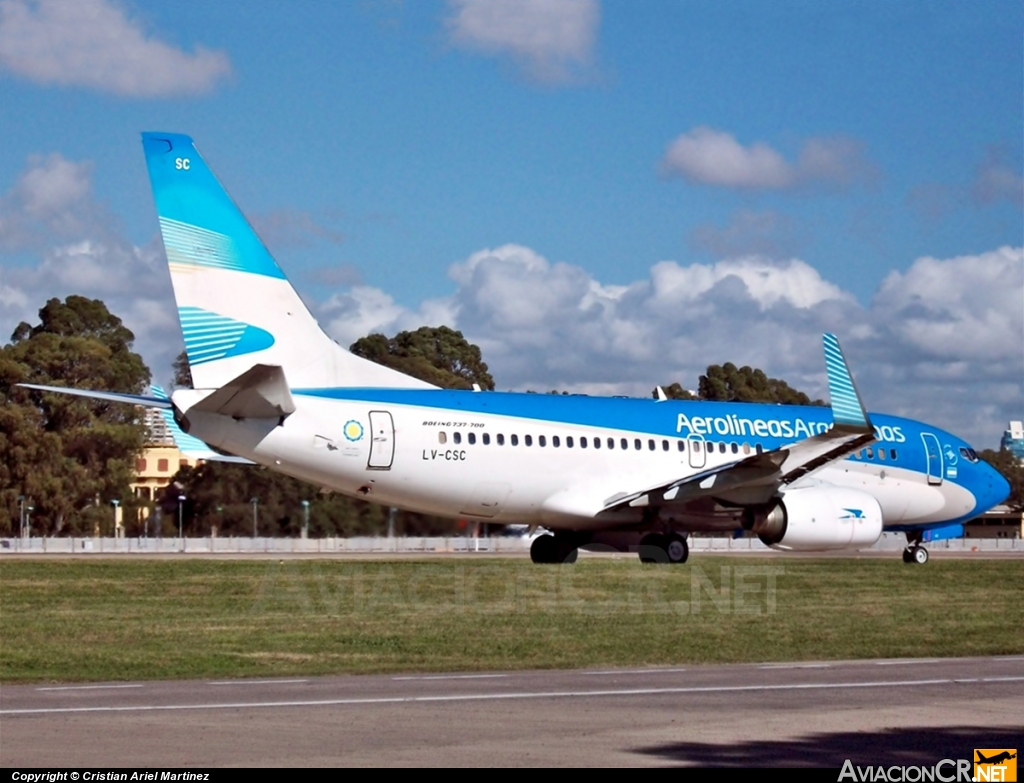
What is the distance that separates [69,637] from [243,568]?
441 inches

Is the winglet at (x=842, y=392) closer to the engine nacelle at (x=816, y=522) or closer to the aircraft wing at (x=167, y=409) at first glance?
the engine nacelle at (x=816, y=522)

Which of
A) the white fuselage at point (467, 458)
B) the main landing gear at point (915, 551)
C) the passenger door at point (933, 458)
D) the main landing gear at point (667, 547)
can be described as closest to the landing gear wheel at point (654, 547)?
the main landing gear at point (667, 547)

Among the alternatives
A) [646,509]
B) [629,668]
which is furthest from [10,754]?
[646,509]

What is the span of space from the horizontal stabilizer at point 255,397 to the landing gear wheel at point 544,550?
8.24m

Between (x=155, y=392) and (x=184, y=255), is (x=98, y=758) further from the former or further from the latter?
(x=155, y=392)

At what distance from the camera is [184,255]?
26.8 metres

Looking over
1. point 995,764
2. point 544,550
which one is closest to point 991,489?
point 544,550

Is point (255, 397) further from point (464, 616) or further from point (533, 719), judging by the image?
point (533, 719)

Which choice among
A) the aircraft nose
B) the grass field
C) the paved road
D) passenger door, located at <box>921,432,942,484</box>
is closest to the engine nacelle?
the grass field

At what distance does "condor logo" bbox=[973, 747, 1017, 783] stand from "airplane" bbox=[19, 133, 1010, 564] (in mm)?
16840

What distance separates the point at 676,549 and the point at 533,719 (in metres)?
20.6

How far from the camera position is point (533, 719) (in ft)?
39.5

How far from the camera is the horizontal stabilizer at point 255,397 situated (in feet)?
83.8

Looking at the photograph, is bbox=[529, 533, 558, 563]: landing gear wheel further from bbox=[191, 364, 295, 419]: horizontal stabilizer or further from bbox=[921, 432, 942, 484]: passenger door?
bbox=[921, 432, 942, 484]: passenger door
